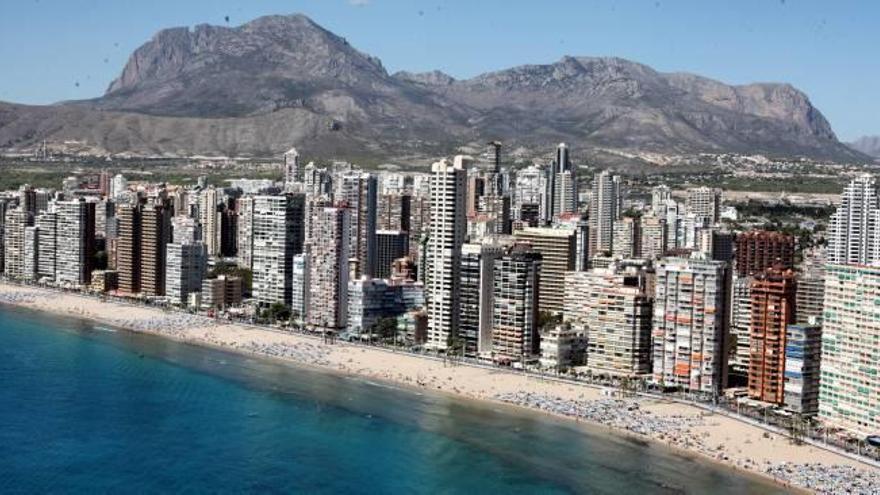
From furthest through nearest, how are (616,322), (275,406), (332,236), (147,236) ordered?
(147,236)
(332,236)
(616,322)
(275,406)

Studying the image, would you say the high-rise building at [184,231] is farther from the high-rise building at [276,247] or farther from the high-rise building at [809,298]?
the high-rise building at [809,298]

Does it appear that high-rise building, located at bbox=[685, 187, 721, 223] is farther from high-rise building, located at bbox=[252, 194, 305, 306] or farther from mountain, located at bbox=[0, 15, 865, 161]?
mountain, located at bbox=[0, 15, 865, 161]

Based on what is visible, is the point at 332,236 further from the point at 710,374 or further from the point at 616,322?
the point at 710,374

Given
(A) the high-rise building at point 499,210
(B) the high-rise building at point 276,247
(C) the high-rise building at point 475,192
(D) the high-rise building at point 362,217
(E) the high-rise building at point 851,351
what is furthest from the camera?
(C) the high-rise building at point 475,192

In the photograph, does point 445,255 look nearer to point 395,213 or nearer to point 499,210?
point 499,210

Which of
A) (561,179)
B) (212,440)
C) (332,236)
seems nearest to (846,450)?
(212,440)

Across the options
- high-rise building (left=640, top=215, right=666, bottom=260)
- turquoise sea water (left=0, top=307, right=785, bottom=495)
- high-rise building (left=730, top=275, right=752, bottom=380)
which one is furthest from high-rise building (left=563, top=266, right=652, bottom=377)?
high-rise building (left=640, top=215, right=666, bottom=260)

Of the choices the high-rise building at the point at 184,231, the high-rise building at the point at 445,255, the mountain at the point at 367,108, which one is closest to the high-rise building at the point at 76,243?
the high-rise building at the point at 184,231
